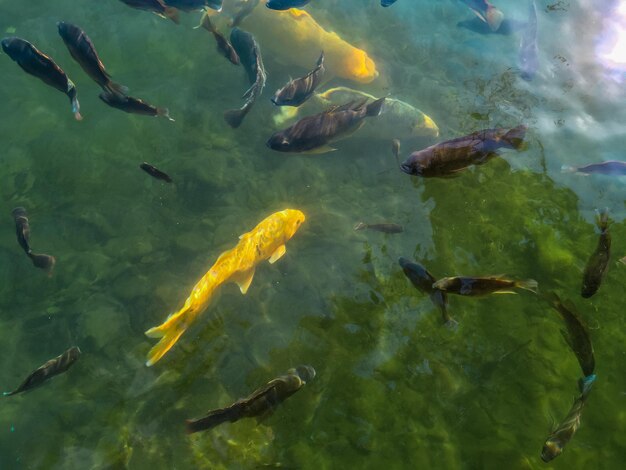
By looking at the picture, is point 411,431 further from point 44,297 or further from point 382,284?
point 44,297

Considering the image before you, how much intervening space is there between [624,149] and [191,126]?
280 inches

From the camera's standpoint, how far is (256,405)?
3.27 metres

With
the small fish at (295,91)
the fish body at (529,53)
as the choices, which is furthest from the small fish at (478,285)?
the fish body at (529,53)

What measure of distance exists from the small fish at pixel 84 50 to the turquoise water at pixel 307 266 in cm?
206

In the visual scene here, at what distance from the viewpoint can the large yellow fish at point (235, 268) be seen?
410 centimetres

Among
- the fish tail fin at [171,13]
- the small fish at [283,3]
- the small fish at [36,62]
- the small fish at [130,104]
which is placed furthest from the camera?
the small fish at [283,3]

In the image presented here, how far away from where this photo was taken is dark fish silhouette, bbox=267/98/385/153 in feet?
14.9

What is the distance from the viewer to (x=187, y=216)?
594 cm

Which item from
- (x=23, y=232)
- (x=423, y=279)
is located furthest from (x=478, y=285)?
(x=23, y=232)

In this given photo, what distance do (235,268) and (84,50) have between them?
2817 mm

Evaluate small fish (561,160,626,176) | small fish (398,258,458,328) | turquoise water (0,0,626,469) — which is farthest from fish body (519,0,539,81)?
small fish (398,258,458,328)

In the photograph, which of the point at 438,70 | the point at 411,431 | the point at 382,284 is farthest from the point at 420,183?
the point at 438,70

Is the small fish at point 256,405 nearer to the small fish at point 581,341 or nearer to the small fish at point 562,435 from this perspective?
the small fish at point 562,435

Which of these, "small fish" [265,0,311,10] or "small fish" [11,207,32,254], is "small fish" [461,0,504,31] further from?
"small fish" [11,207,32,254]
